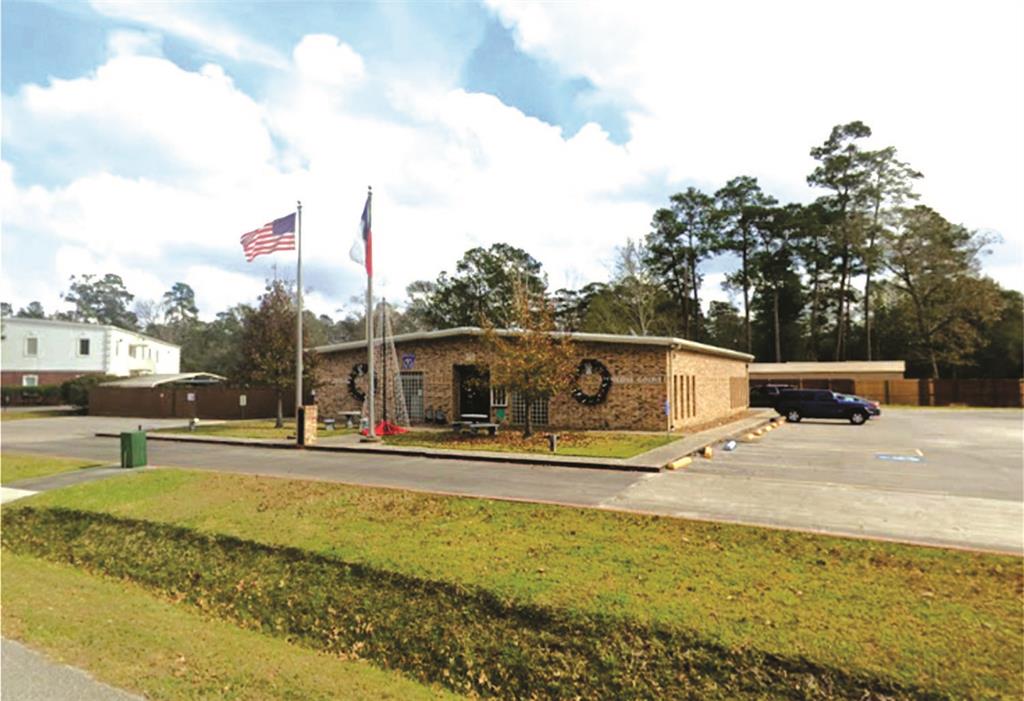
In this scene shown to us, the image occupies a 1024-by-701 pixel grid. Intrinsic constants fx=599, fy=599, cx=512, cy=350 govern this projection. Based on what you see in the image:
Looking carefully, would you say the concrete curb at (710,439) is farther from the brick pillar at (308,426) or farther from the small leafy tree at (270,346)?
the small leafy tree at (270,346)

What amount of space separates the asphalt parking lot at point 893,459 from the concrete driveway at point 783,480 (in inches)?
1.7

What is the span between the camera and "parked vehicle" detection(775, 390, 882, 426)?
29938mm

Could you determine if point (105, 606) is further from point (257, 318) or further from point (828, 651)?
point (257, 318)

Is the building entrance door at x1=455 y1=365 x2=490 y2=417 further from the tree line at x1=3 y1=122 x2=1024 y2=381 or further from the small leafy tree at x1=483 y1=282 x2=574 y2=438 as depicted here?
the tree line at x1=3 y1=122 x2=1024 y2=381

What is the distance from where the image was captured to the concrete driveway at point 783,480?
944 centimetres

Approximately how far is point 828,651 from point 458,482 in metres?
8.76

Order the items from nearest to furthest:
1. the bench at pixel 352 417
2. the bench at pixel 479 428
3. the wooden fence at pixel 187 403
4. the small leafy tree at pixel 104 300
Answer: the bench at pixel 479 428
the bench at pixel 352 417
the wooden fence at pixel 187 403
the small leafy tree at pixel 104 300

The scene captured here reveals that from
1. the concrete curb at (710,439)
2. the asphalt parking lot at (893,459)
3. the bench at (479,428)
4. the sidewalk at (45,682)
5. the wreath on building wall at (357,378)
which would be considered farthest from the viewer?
the wreath on building wall at (357,378)

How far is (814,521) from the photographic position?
927 centimetres

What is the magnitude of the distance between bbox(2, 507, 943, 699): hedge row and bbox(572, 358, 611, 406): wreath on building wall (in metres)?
17.4

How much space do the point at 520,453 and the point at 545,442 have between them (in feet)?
8.89

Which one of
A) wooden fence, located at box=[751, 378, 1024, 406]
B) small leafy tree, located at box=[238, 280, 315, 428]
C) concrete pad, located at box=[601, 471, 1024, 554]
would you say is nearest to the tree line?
wooden fence, located at box=[751, 378, 1024, 406]

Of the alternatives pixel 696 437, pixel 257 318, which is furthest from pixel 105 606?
pixel 257 318

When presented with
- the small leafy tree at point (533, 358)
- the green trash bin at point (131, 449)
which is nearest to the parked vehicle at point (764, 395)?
the small leafy tree at point (533, 358)
